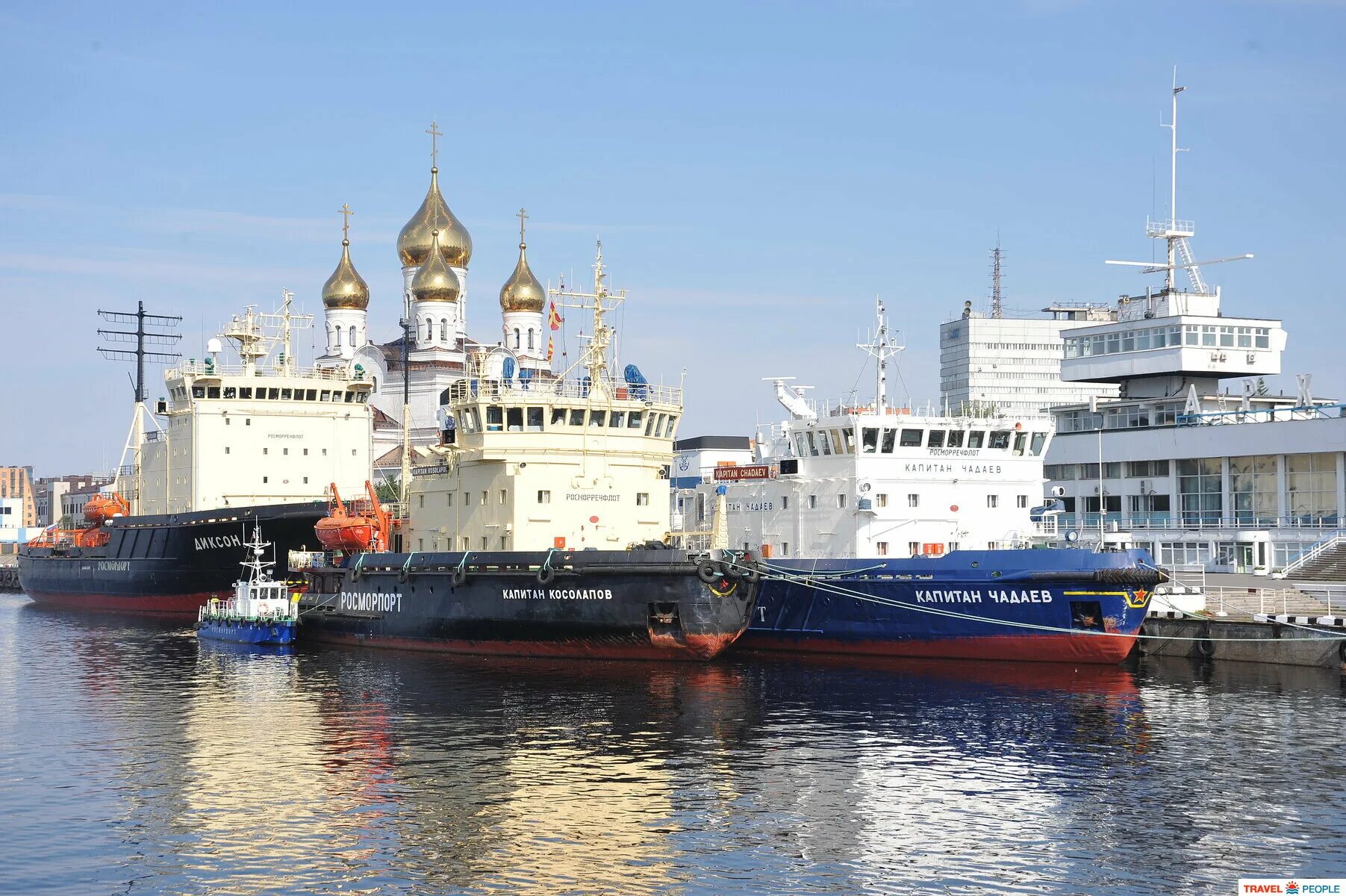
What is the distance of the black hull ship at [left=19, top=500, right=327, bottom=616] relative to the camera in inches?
2354

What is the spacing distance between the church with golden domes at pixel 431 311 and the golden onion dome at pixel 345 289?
52mm

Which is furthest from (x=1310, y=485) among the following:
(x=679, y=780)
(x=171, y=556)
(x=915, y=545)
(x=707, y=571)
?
(x=171, y=556)

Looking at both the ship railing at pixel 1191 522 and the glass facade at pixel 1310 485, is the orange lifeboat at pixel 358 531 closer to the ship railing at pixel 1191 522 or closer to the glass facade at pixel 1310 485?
the ship railing at pixel 1191 522

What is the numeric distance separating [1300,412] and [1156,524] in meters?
7.13

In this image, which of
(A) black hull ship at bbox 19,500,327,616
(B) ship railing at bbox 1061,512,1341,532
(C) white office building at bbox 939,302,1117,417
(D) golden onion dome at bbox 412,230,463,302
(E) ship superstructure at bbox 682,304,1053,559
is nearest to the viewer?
(E) ship superstructure at bbox 682,304,1053,559

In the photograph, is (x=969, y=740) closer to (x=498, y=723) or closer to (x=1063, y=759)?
(x=1063, y=759)

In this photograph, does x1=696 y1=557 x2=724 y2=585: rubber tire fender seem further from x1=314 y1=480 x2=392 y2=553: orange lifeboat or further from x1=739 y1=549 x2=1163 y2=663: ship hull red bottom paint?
x1=314 y1=480 x2=392 y2=553: orange lifeboat

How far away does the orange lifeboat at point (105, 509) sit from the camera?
240ft

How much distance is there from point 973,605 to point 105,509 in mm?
50623

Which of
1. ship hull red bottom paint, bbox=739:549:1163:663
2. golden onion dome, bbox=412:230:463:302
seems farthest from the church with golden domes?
ship hull red bottom paint, bbox=739:549:1163:663

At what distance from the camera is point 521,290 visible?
10275cm

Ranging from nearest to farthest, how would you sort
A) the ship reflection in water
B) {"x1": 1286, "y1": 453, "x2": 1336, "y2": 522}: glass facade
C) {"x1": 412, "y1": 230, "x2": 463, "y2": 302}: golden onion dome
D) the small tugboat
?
the ship reflection in water
the small tugboat
{"x1": 1286, "y1": 453, "x2": 1336, "y2": 522}: glass facade
{"x1": 412, "y1": 230, "x2": 463, "y2": 302}: golden onion dome

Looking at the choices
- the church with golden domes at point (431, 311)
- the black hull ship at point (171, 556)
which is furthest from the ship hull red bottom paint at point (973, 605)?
the church with golden domes at point (431, 311)

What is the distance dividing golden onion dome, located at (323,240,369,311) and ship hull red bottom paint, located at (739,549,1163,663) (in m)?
65.3
